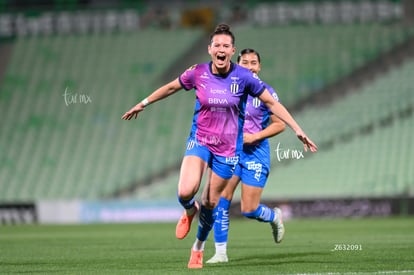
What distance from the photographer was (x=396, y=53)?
96.9 feet

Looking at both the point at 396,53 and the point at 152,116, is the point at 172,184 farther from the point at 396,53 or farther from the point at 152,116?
the point at 396,53

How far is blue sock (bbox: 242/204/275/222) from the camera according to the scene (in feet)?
38.6

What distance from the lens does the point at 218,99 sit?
33.5 ft

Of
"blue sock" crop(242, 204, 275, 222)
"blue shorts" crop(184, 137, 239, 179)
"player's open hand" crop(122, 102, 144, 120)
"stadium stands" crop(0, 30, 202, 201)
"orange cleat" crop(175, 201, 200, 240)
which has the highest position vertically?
"stadium stands" crop(0, 30, 202, 201)

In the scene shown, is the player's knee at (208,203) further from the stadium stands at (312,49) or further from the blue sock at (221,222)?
the stadium stands at (312,49)

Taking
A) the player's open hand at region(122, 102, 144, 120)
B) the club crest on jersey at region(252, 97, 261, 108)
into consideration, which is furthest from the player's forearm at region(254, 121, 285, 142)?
the player's open hand at region(122, 102, 144, 120)

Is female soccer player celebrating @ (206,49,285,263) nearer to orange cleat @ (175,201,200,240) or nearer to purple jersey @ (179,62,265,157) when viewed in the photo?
orange cleat @ (175,201,200,240)

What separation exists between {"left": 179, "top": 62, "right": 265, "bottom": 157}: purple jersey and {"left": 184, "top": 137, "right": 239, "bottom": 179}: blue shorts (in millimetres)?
55

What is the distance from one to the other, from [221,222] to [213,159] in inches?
44.0

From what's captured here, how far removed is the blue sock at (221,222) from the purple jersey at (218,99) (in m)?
1.14

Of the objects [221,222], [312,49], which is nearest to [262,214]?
[221,222]

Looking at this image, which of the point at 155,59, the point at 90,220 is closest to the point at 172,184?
the point at 90,220

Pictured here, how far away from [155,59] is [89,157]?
403 centimetres

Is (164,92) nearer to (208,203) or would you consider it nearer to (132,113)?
(132,113)
